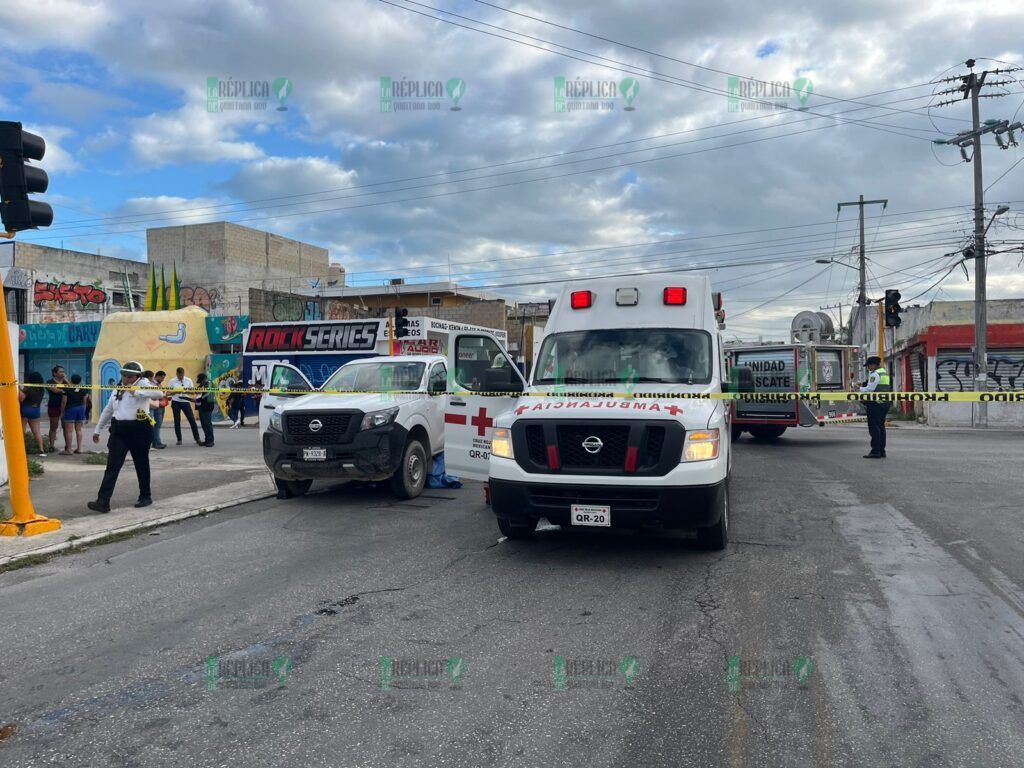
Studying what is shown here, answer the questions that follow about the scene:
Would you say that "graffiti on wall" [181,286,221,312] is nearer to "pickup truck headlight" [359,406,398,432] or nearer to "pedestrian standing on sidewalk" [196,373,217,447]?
"pedestrian standing on sidewalk" [196,373,217,447]

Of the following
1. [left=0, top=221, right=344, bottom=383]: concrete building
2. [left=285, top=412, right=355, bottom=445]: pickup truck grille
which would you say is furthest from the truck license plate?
[left=0, top=221, right=344, bottom=383]: concrete building

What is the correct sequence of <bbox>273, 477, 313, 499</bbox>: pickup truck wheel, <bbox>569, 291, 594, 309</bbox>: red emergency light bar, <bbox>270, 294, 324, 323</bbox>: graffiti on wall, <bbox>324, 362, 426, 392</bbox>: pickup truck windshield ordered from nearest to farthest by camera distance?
<bbox>569, 291, 594, 309</bbox>: red emergency light bar → <bbox>273, 477, 313, 499</bbox>: pickup truck wheel → <bbox>324, 362, 426, 392</bbox>: pickup truck windshield → <bbox>270, 294, 324, 323</bbox>: graffiti on wall

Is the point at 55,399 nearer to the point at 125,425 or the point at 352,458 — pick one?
the point at 125,425

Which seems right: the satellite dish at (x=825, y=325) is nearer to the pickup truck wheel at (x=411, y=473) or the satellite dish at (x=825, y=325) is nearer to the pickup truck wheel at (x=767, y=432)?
the pickup truck wheel at (x=767, y=432)

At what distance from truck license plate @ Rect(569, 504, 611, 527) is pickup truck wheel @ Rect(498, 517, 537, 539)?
0.75m

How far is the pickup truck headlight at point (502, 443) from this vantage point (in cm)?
662

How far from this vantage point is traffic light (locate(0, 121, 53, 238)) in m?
7.57

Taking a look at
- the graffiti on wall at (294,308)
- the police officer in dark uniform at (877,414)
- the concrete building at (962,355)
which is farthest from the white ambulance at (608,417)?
the graffiti on wall at (294,308)

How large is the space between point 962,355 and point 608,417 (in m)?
27.4

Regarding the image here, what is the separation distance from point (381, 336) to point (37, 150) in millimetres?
23556

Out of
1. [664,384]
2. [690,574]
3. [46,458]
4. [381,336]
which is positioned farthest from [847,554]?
[381,336]

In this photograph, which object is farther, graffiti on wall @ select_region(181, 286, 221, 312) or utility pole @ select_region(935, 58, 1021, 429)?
graffiti on wall @ select_region(181, 286, 221, 312)

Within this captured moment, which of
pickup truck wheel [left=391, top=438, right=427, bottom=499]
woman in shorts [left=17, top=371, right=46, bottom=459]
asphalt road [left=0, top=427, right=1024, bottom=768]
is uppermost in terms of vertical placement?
woman in shorts [left=17, top=371, right=46, bottom=459]

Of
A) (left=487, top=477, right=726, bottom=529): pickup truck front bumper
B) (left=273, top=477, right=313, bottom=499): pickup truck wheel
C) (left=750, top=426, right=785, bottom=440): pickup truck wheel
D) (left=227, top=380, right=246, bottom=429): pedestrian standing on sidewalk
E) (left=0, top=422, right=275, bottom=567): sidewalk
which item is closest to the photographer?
(left=487, top=477, right=726, bottom=529): pickup truck front bumper
